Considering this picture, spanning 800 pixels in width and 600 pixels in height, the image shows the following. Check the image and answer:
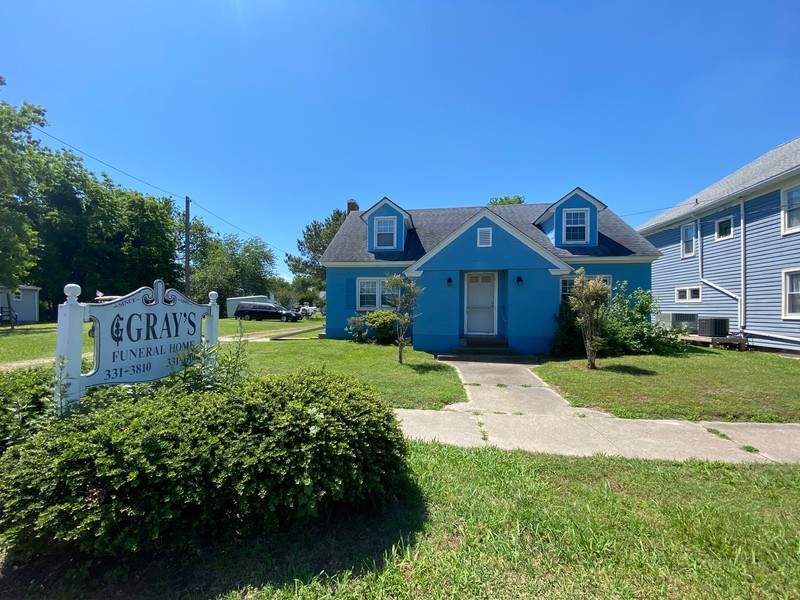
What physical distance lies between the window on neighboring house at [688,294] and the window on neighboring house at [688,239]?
61.2 inches

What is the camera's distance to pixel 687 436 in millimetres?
4367

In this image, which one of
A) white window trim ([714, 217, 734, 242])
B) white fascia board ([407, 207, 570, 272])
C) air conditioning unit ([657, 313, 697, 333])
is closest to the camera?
white fascia board ([407, 207, 570, 272])

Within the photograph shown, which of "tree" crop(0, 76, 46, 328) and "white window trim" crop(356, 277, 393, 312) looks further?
"tree" crop(0, 76, 46, 328)

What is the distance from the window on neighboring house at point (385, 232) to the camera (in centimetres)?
1490

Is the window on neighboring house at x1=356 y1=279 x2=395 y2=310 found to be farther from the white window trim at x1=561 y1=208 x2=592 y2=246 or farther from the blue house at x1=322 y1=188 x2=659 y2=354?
the white window trim at x1=561 y1=208 x2=592 y2=246

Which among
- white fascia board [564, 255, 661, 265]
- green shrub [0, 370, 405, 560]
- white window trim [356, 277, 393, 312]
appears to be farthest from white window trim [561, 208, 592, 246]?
green shrub [0, 370, 405, 560]

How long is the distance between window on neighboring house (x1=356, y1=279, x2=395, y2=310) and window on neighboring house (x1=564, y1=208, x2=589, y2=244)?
25.5ft

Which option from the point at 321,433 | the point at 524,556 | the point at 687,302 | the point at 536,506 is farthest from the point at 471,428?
the point at 687,302

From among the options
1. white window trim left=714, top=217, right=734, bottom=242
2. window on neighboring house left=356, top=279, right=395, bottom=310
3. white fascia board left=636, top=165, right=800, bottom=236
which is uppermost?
white fascia board left=636, top=165, right=800, bottom=236

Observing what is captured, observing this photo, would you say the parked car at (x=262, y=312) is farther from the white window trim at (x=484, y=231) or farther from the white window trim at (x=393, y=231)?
the white window trim at (x=484, y=231)

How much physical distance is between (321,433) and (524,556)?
1.51 m

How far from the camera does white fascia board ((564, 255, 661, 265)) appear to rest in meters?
13.2

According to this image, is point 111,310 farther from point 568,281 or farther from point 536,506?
point 568,281

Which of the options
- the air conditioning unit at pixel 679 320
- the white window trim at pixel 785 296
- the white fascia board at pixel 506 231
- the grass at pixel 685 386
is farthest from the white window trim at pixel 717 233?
the white fascia board at pixel 506 231
